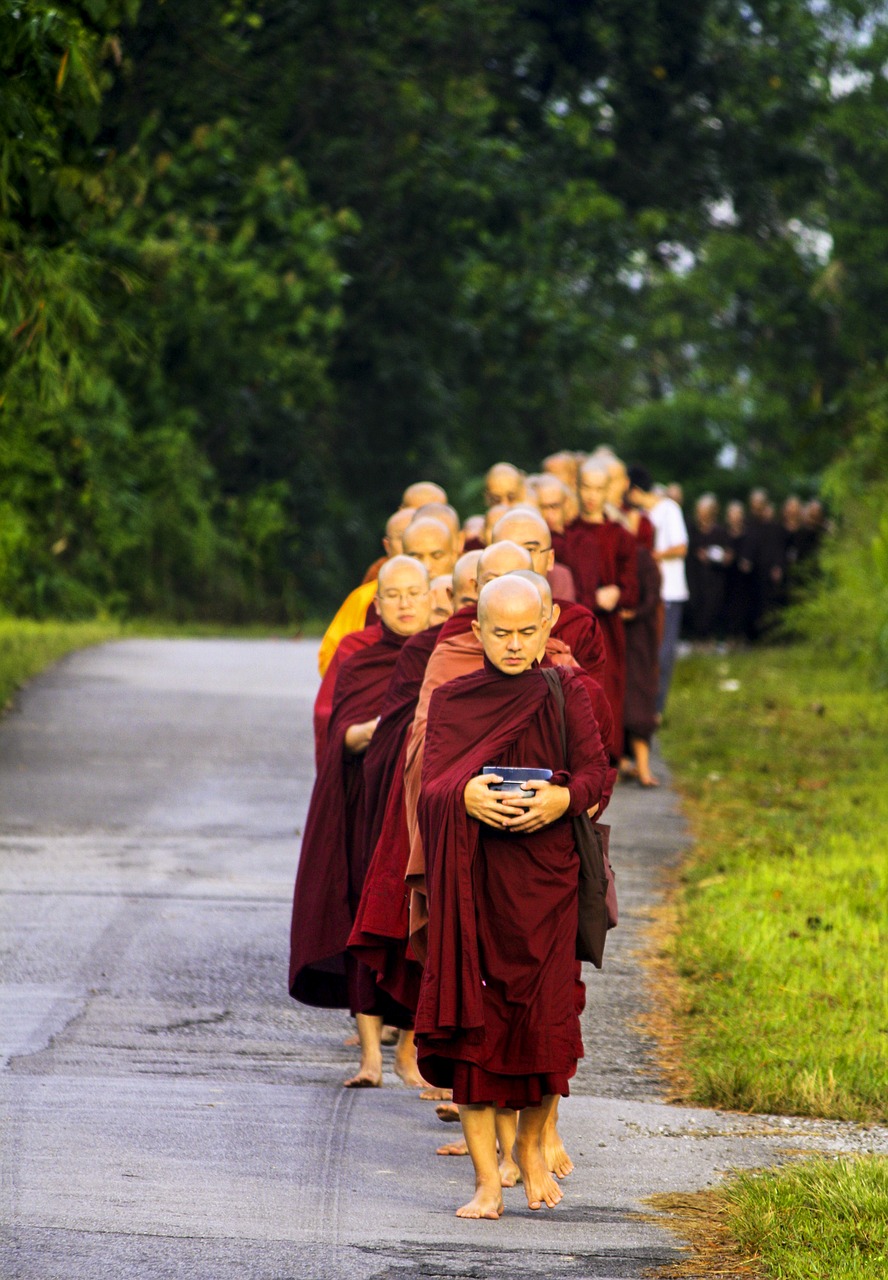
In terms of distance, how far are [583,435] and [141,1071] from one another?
27.4 meters

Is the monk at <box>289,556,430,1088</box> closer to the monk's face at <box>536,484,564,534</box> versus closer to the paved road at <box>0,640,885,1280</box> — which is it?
the paved road at <box>0,640,885,1280</box>

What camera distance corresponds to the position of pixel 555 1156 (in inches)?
215

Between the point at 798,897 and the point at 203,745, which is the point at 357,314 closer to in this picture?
the point at 203,745

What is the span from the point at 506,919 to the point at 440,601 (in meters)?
1.90

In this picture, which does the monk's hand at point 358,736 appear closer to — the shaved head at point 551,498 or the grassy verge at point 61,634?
the shaved head at point 551,498

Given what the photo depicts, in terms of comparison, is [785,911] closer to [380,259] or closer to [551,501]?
[551,501]

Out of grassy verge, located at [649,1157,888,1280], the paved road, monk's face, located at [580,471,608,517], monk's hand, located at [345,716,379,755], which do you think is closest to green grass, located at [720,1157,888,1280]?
grassy verge, located at [649,1157,888,1280]

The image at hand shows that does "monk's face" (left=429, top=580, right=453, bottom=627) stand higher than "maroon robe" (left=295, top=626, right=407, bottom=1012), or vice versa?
"monk's face" (left=429, top=580, right=453, bottom=627)

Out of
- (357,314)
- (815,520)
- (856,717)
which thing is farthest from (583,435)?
(856,717)

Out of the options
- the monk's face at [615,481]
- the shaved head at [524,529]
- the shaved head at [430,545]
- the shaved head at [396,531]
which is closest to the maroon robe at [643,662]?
the monk's face at [615,481]

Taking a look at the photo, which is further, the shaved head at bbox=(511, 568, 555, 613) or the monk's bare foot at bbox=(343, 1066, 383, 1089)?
the monk's bare foot at bbox=(343, 1066, 383, 1089)

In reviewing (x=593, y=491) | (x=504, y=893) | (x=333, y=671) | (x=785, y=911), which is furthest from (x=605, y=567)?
(x=504, y=893)

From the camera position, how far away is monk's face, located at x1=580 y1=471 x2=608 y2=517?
11055 millimetres

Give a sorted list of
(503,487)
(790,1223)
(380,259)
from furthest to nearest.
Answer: (380,259), (503,487), (790,1223)
